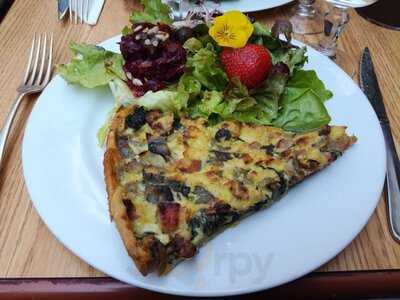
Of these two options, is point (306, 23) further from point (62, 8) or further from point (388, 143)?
point (62, 8)

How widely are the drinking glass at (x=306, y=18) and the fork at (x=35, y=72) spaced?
831 millimetres

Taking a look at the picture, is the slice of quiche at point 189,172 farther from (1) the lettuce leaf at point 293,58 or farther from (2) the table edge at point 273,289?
(1) the lettuce leaf at point 293,58

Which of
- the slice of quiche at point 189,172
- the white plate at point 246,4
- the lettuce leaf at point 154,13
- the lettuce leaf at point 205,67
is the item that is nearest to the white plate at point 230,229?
the slice of quiche at point 189,172

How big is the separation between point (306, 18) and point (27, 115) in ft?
3.30

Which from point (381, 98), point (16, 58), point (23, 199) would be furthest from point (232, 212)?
point (16, 58)

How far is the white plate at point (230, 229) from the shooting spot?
80 centimetres

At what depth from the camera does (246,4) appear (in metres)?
1.53

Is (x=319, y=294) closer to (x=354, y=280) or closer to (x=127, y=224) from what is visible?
(x=354, y=280)

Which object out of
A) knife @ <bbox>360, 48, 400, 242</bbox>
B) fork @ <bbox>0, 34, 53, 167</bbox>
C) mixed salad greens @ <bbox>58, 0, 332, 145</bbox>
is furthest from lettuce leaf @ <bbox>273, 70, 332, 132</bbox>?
fork @ <bbox>0, 34, 53, 167</bbox>

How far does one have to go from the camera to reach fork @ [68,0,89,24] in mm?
1536

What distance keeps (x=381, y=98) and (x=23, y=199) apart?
3.21 ft

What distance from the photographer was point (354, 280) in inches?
34.7

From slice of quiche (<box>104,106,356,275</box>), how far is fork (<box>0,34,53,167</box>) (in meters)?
0.29

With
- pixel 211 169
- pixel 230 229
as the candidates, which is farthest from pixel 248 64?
pixel 230 229
